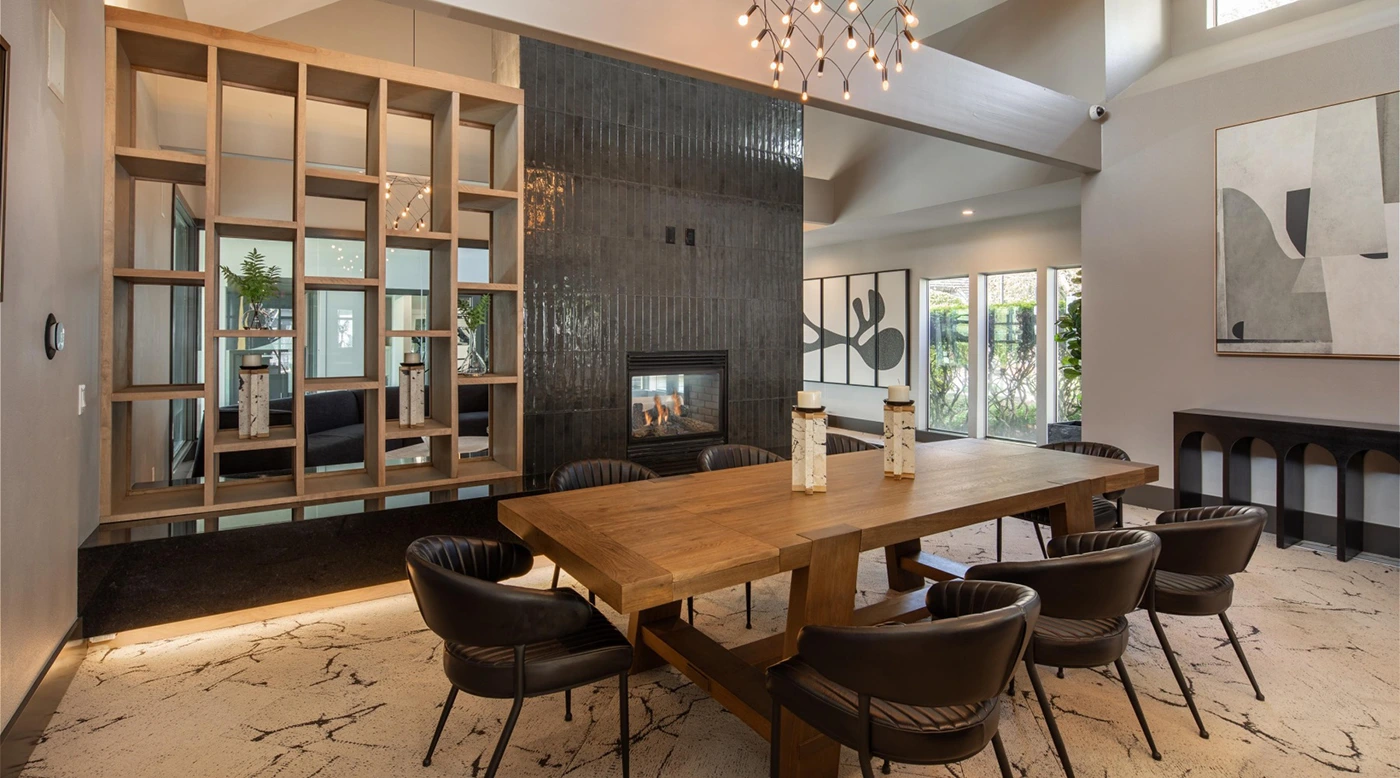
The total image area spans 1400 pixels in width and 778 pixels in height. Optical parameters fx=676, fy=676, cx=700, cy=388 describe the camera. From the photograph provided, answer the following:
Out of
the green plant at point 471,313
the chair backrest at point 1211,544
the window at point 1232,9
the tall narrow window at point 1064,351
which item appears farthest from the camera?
the tall narrow window at point 1064,351

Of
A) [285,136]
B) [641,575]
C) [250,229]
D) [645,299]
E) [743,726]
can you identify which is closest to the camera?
[641,575]

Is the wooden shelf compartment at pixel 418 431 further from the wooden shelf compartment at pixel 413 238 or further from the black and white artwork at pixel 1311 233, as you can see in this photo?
the black and white artwork at pixel 1311 233

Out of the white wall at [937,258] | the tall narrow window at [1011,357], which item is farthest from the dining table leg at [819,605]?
the tall narrow window at [1011,357]

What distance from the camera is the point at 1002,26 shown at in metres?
6.05

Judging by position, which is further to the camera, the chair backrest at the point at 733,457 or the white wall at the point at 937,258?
the white wall at the point at 937,258

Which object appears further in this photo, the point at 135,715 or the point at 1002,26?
the point at 1002,26

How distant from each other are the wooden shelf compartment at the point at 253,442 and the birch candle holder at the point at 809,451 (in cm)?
236

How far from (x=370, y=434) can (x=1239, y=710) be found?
391cm

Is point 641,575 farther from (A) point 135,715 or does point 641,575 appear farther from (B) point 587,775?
(A) point 135,715

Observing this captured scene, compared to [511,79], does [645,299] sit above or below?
Result: below

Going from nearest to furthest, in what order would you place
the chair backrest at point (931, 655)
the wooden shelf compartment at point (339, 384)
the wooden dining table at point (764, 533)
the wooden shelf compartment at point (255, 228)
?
the chair backrest at point (931, 655)
the wooden dining table at point (764, 533)
the wooden shelf compartment at point (255, 228)
the wooden shelf compartment at point (339, 384)

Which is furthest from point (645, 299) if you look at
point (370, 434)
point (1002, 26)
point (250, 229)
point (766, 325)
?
point (1002, 26)

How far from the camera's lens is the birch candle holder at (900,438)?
2572mm

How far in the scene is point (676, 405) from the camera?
15.7 ft
